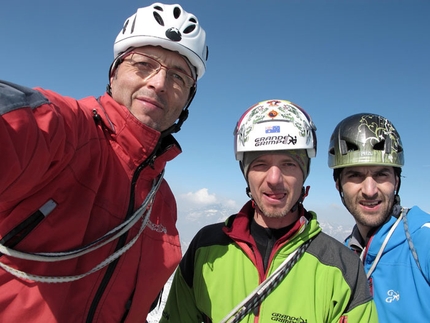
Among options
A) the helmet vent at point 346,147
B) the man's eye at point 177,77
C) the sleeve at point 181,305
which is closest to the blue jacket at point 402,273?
the helmet vent at point 346,147

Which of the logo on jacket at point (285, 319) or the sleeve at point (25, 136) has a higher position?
the sleeve at point (25, 136)

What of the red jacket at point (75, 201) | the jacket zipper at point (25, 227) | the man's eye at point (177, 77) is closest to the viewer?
the red jacket at point (75, 201)

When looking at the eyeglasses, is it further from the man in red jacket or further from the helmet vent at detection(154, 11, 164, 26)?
the helmet vent at detection(154, 11, 164, 26)

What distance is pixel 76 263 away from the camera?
2.34 m

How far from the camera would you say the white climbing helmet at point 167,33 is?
3.37 m

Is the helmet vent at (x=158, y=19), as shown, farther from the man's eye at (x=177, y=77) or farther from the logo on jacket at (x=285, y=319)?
the logo on jacket at (x=285, y=319)

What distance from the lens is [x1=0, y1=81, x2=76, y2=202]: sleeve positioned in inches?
51.8

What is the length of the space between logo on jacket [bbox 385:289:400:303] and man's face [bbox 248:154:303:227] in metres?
1.78

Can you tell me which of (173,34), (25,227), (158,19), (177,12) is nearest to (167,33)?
(173,34)

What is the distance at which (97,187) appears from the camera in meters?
2.37

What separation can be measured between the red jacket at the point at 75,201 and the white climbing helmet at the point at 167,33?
42.1 inches

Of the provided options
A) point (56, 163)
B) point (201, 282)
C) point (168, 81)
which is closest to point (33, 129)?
point (56, 163)

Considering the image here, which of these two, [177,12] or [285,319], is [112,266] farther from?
[177,12]

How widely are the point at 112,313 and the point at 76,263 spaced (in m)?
0.70
